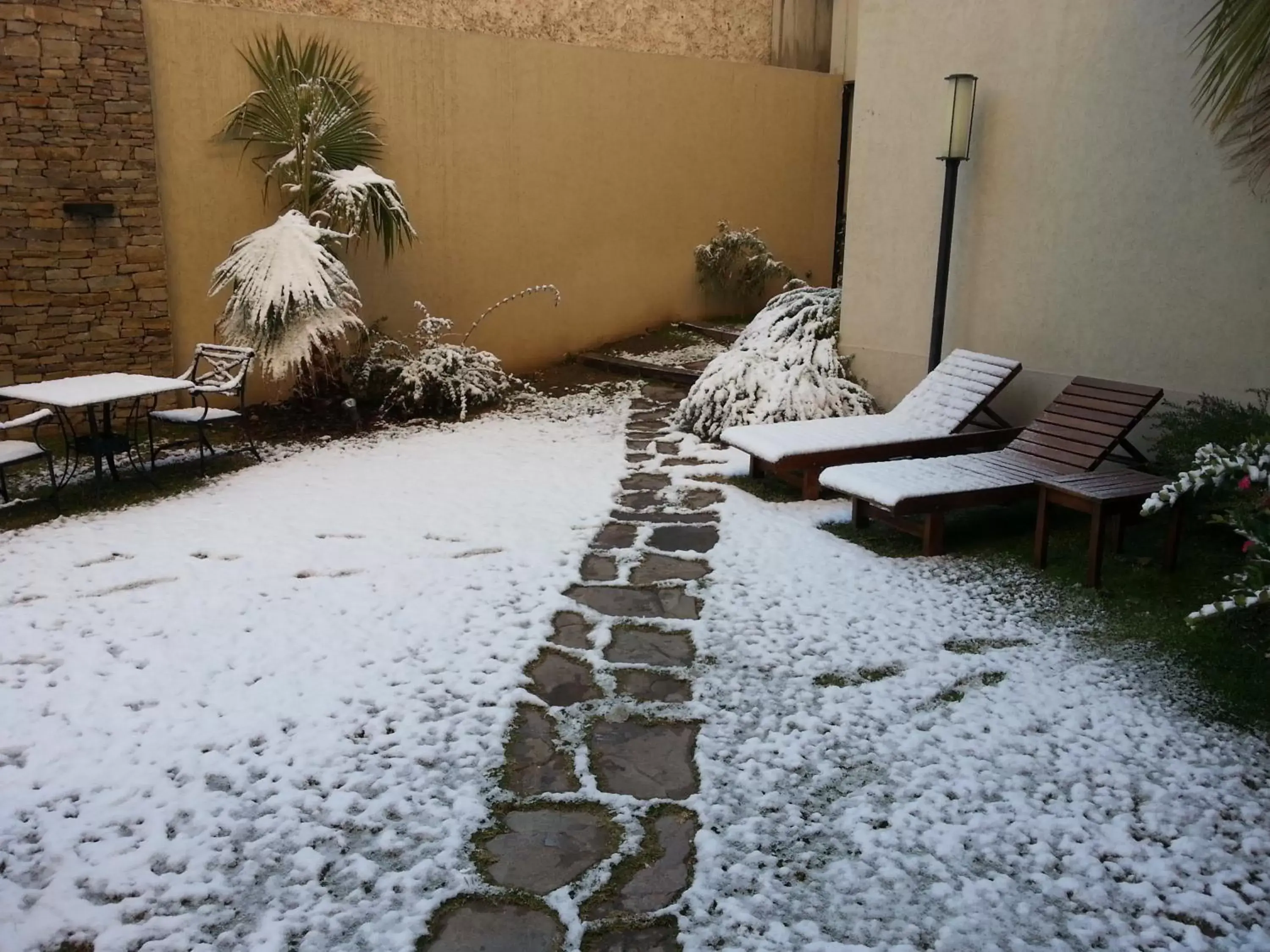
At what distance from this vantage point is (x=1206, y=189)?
14.9 ft

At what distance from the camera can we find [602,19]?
1014 centimetres

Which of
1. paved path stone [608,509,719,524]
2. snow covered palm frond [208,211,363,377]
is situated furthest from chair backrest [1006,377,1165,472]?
snow covered palm frond [208,211,363,377]

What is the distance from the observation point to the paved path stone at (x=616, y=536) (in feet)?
15.0

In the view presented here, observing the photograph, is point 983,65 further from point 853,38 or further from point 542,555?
point 853,38

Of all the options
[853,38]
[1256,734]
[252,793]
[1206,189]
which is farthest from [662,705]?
[853,38]

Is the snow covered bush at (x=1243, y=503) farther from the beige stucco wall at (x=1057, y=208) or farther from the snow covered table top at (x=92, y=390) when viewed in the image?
the snow covered table top at (x=92, y=390)

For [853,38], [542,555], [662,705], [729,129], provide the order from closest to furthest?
[662,705] → [542,555] → [729,129] → [853,38]

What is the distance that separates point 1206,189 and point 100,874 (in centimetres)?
512

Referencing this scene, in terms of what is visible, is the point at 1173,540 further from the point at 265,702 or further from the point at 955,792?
the point at 265,702

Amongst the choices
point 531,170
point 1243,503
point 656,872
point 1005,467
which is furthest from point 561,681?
point 531,170

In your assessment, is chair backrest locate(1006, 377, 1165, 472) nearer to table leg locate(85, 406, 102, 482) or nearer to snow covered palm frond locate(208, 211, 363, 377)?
snow covered palm frond locate(208, 211, 363, 377)

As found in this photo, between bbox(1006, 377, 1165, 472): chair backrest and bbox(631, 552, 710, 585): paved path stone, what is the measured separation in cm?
178

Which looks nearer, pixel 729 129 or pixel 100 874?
pixel 100 874

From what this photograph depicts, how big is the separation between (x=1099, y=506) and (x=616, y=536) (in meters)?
2.14
